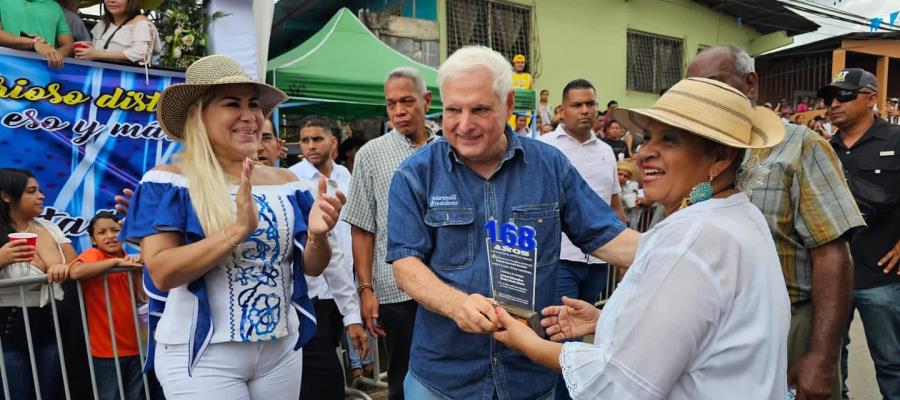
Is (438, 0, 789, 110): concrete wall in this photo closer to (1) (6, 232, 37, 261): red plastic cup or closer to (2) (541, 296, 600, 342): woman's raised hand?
(1) (6, 232, 37, 261): red plastic cup

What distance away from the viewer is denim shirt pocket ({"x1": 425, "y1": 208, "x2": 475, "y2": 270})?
2051 mm

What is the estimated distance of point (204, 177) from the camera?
2.18 metres

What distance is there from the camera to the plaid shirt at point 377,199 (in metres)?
3.23

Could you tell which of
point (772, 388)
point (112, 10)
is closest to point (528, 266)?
point (772, 388)

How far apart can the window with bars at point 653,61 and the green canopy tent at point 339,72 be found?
Answer: 8.71 meters

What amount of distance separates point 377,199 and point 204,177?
123 cm

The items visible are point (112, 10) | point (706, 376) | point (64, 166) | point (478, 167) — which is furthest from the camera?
point (112, 10)

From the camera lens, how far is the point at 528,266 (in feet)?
5.92

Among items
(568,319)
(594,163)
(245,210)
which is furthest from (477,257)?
(594,163)

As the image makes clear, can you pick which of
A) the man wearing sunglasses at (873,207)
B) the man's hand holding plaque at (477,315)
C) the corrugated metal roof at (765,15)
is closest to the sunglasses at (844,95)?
the man wearing sunglasses at (873,207)

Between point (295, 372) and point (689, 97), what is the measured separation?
1.84 meters

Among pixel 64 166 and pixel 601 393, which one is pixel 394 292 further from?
pixel 64 166

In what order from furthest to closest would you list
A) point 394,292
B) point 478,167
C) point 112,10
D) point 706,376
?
point 112,10, point 394,292, point 478,167, point 706,376

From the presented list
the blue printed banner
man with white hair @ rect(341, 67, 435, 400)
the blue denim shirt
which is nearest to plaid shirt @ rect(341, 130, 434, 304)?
man with white hair @ rect(341, 67, 435, 400)
